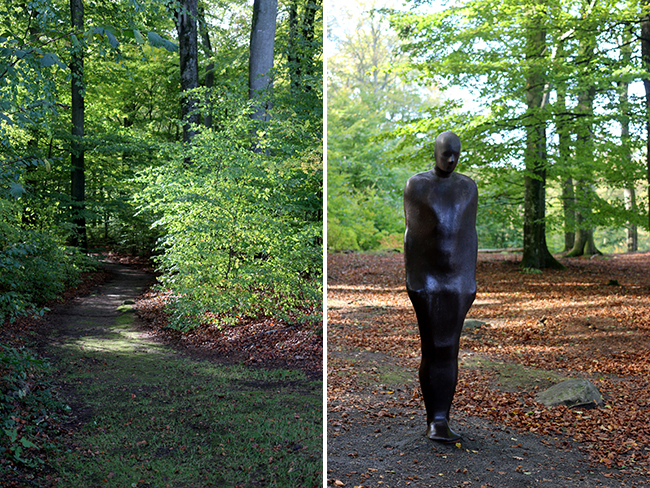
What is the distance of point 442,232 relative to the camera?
11.7 feet

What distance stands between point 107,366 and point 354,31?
14859 mm

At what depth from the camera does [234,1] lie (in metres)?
3.64

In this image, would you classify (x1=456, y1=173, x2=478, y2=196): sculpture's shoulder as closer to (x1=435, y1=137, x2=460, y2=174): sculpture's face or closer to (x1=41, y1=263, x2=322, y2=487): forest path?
(x1=435, y1=137, x2=460, y2=174): sculpture's face

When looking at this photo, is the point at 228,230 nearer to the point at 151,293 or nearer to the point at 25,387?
the point at 151,293

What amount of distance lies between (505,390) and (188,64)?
4385 mm

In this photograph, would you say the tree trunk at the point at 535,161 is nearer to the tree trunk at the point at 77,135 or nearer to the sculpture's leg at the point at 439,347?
the sculpture's leg at the point at 439,347

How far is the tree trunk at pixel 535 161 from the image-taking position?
11117 mm

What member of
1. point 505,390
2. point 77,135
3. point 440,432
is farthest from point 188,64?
point 505,390

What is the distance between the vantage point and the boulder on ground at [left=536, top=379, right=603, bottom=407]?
5.13m

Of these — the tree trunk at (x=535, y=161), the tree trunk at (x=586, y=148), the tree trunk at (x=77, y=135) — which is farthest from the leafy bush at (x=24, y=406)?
the tree trunk at (x=535, y=161)

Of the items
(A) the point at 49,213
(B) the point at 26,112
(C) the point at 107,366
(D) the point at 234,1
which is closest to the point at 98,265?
(A) the point at 49,213

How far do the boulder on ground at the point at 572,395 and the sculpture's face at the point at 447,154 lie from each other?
286cm

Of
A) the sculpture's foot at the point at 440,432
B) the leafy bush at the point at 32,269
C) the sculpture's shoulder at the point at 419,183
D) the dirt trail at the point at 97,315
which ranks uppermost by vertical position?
the sculpture's shoulder at the point at 419,183

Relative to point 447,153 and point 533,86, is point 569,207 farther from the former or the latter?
point 447,153
